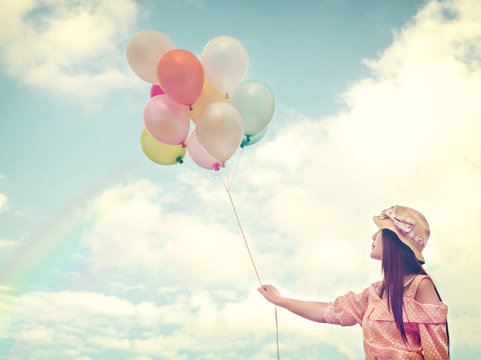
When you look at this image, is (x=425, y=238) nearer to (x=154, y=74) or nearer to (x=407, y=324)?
(x=407, y=324)

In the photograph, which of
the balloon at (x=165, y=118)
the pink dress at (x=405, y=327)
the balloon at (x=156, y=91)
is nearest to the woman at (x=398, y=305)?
the pink dress at (x=405, y=327)

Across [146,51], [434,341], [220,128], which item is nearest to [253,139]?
[220,128]

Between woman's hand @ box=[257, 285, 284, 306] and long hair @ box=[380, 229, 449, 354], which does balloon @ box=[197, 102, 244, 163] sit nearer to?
woman's hand @ box=[257, 285, 284, 306]

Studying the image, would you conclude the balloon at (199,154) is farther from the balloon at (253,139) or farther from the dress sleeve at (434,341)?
the dress sleeve at (434,341)

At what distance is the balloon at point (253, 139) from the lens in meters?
4.01

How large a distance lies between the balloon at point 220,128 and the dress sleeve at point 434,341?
212 centimetres

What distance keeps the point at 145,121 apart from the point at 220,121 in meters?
0.81

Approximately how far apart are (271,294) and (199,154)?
1.68m

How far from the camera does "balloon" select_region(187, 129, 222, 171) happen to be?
13.4 ft

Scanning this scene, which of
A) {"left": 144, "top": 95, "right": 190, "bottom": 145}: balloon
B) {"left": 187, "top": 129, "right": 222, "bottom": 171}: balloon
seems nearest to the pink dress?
{"left": 187, "top": 129, "right": 222, "bottom": 171}: balloon

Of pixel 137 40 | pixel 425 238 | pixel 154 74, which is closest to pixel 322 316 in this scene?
pixel 425 238

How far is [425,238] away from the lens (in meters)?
2.62

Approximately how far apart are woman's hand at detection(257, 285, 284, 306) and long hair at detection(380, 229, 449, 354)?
78cm

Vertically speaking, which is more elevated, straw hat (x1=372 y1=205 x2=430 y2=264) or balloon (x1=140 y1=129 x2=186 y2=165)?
balloon (x1=140 y1=129 x2=186 y2=165)
